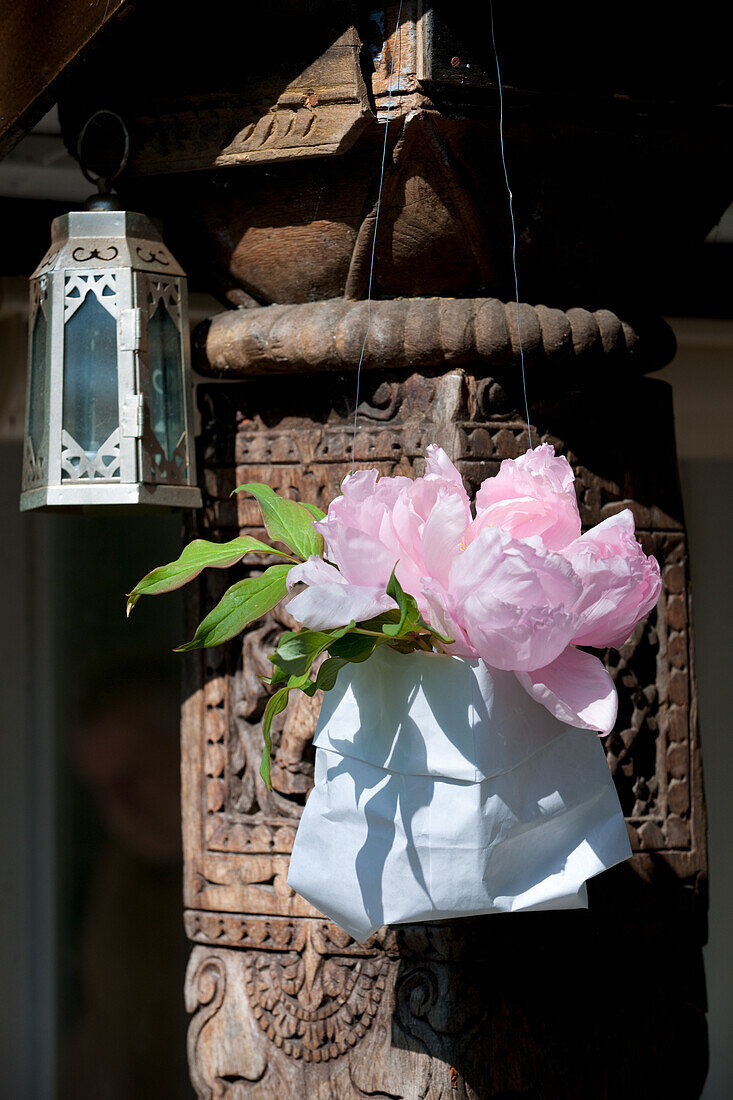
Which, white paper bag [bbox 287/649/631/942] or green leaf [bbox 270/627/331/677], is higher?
green leaf [bbox 270/627/331/677]

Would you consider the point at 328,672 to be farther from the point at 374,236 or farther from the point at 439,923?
the point at 374,236

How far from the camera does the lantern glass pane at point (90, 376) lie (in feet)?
3.62

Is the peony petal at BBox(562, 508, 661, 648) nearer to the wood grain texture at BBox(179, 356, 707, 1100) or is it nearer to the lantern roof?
the wood grain texture at BBox(179, 356, 707, 1100)

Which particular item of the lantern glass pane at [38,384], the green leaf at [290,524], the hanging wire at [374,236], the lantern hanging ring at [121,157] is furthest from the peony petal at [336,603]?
the lantern hanging ring at [121,157]

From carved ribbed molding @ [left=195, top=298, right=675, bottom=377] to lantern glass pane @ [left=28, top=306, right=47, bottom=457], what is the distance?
0.59 ft

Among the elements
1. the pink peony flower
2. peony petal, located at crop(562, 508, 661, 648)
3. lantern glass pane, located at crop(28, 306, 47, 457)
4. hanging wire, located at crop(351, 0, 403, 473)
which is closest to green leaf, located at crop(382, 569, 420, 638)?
the pink peony flower

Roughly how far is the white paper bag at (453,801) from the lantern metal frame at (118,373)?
331mm

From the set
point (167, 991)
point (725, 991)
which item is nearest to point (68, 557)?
point (167, 991)

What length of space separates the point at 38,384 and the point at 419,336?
1.21 ft

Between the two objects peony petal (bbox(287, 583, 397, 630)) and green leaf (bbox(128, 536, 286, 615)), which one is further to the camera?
green leaf (bbox(128, 536, 286, 615))

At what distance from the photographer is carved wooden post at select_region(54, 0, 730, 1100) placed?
3.70ft

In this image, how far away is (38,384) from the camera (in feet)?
3.74

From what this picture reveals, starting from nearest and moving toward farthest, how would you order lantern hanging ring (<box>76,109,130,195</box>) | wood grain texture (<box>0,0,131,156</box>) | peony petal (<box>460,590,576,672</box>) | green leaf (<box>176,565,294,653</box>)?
peony petal (<box>460,590,576,672</box>) < green leaf (<box>176,565,294,653</box>) < wood grain texture (<box>0,0,131,156</box>) < lantern hanging ring (<box>76,109,130,195</box>)

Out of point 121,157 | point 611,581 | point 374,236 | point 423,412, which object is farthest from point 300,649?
point 121,157
